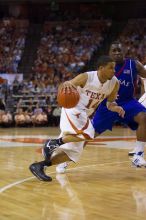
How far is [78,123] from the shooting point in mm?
5742

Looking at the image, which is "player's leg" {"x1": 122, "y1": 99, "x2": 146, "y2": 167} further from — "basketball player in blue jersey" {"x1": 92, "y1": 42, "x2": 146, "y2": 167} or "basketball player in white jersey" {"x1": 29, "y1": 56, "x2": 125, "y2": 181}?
"basketball player in white jersey" {"x1": 29, "y1": 56, "x2": 125, "y2": 181}

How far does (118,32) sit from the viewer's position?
22609 millimetres

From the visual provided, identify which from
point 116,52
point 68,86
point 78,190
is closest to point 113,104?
point 116,52

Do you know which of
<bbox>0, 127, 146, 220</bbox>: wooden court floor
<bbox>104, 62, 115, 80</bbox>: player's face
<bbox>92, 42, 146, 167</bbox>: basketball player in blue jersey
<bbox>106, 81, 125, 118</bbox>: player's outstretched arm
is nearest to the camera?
<bbox>0, 127, 146, 220</bbox>: wooden court floor

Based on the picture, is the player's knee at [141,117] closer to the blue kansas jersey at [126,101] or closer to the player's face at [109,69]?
the blue kansas jersey at [126,101]

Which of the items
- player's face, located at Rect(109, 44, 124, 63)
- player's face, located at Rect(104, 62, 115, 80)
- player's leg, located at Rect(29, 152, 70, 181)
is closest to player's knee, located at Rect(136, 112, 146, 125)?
player's face, located at Rect(109, 44, 124, 63)

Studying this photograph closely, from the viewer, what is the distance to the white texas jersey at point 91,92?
5.95 metres

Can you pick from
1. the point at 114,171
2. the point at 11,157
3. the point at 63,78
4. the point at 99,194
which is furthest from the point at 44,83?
the point at 99,194

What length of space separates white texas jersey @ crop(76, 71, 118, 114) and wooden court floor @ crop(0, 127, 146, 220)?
865 mm

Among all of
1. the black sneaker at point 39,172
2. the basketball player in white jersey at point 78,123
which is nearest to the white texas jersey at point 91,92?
the basketball player in white jersey at point 78,123

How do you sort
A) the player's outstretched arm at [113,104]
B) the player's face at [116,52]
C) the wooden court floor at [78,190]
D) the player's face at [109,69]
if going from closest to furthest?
the wooden court floor at [78,190]
the player's face at [109,69]
the player's outstretched arm at [113,104]
the player's face at [116,52]

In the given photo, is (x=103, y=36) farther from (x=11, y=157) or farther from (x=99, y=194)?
(x=99, y=194)

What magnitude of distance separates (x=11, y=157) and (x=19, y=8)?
1699 centimetres

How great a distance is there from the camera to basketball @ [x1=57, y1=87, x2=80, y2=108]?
17.8 ft
